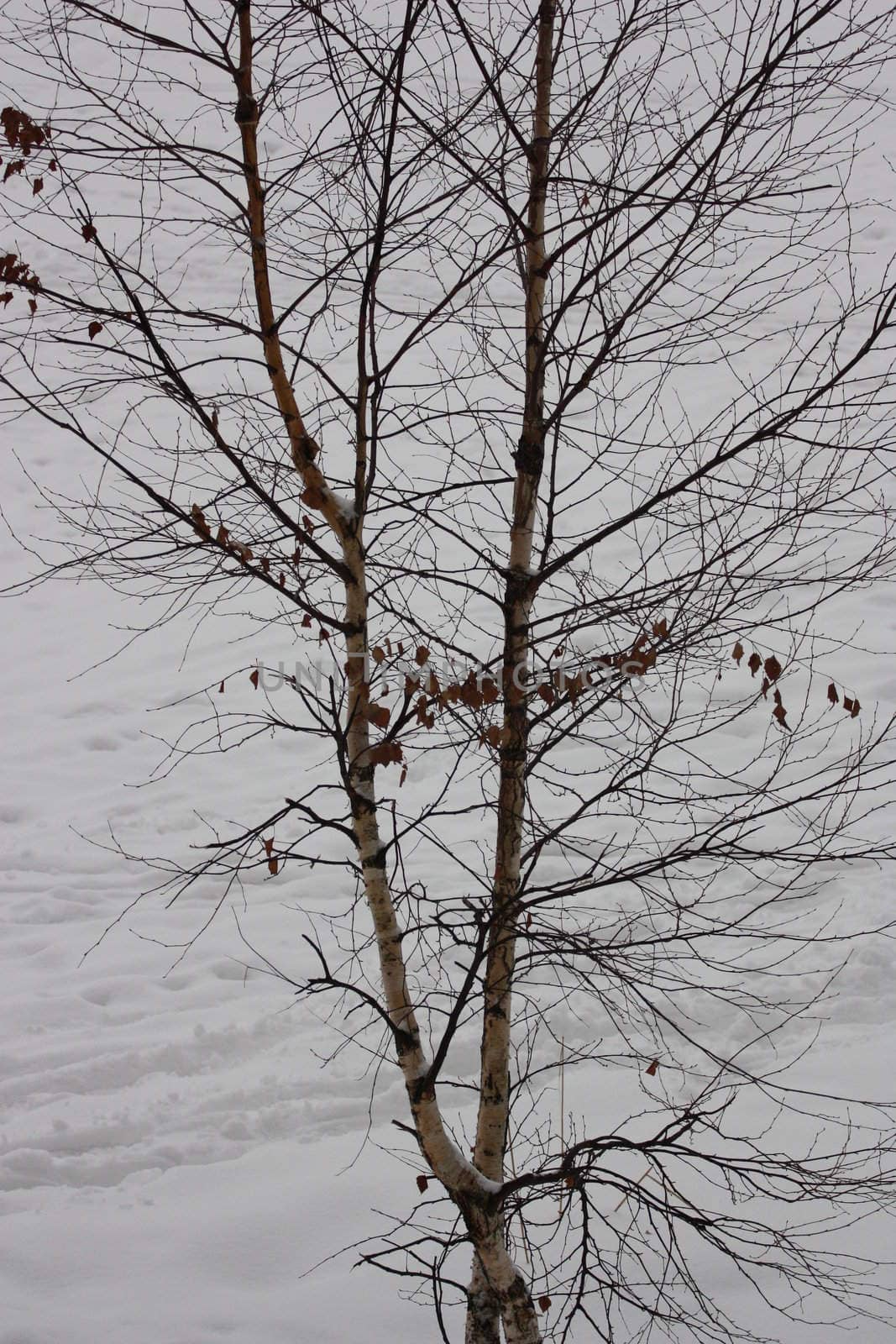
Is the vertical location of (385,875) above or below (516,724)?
below

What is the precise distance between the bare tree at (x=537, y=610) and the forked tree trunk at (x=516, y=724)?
0.01 metres

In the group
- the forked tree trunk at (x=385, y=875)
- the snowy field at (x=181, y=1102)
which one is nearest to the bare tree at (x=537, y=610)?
the forked tree trunk at (x=385, y=875)

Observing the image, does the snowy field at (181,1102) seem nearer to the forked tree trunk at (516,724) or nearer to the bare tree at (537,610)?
the bare tree at (537,610)

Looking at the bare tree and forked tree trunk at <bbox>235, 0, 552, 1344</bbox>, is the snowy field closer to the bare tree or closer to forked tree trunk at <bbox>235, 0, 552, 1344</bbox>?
the bare tree

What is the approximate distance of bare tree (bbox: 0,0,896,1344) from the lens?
276cm

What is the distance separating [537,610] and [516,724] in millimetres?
7492

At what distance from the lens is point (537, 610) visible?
10516 millimetres

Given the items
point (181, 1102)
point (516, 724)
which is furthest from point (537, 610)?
point (516, 724)

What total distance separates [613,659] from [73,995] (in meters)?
4.64

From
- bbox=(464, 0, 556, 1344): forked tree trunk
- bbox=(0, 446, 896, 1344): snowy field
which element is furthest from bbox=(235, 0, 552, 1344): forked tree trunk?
bbox=(0, 446, 896, 1344): snowy field

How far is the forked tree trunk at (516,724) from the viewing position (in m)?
3.05

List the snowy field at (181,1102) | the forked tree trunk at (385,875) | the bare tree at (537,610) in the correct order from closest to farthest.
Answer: the bare tree at (537,610) < the forked tree trunk at (385,875) < the snowy field at (181,1102)

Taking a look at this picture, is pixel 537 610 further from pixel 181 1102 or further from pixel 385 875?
pixel 385 875

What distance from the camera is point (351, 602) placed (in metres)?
3.12
